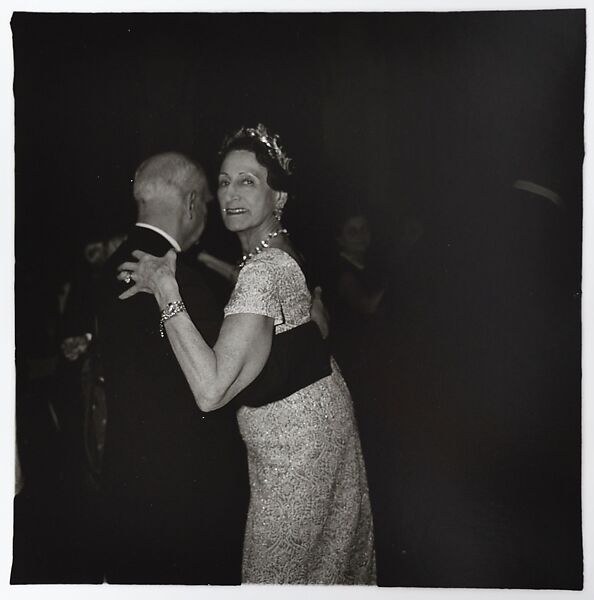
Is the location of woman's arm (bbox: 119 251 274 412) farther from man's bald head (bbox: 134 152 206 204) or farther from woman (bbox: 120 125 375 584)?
man's bald head (bbox: 134 152 206 204)

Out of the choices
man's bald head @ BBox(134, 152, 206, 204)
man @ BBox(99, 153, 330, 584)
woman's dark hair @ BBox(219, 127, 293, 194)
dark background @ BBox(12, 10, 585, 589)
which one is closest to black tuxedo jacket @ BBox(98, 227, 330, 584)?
man @ BBox(99, 153, 330, 584)

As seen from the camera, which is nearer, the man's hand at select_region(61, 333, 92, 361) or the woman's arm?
the woman's arm

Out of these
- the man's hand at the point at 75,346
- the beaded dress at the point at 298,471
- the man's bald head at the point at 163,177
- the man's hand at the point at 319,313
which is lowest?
the beaded dress at the point at 298,471

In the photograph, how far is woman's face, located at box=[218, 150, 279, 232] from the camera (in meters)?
2.19

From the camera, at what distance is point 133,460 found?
2.24 m

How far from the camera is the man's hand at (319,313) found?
220cm

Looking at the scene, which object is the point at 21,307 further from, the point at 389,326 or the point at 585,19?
the point at 585,19

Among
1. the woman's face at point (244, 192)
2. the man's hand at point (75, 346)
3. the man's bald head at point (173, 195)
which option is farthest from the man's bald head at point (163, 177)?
the man's hand at point (75, 346)

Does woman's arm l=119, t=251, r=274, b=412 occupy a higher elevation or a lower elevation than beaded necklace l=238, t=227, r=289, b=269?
lower

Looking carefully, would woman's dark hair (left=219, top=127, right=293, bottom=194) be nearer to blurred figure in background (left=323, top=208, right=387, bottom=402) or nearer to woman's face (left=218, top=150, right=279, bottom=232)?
woman's face (left=218, top=150, right=279, bottom=232)

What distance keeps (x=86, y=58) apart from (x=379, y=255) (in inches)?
43.5

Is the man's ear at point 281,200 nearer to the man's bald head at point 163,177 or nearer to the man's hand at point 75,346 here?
the man's bald head at point 163,177

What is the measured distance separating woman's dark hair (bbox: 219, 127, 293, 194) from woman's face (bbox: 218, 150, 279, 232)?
0.04 feet

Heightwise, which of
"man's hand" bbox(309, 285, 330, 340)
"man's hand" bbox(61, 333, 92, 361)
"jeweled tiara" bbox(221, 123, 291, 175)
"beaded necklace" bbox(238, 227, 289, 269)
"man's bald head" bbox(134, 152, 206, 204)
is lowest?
"man's hand" bbox(61, 333, 92, 361)
